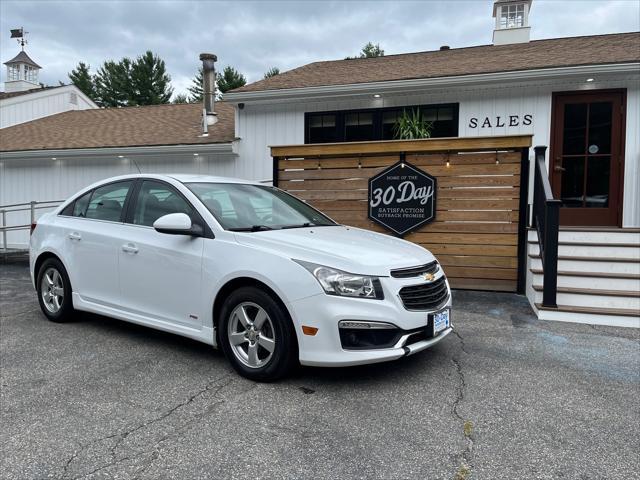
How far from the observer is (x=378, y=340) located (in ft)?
11.0

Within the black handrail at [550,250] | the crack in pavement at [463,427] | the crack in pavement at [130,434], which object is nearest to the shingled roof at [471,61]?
the black handrail at [550,250]

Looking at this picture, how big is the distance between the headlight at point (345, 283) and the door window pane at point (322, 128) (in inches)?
266

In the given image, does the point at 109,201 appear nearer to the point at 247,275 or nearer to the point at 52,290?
the point at 52,290

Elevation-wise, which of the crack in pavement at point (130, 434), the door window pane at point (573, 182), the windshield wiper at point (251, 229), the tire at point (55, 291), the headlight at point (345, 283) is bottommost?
the crack in pavement at point (130, 434)

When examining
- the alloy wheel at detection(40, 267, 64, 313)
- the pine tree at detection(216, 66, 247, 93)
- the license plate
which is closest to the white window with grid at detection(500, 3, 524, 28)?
the license plate

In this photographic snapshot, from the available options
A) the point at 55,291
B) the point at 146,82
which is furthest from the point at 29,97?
the point at 146,82

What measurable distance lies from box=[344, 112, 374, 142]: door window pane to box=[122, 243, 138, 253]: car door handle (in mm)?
6118

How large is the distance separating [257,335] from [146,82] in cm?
4458

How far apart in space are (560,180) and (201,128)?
8029 millimetres

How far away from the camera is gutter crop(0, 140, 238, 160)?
410 inches

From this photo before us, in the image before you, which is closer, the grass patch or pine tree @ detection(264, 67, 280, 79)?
Answer: the grass patch

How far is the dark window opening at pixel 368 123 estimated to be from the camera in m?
9.05

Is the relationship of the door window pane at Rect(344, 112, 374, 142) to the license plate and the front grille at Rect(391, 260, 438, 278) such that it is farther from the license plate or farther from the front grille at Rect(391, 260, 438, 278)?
Answer: the license plate

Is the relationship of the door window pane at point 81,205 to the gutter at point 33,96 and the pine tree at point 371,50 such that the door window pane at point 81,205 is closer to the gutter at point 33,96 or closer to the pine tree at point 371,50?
the gutter at point 33,96
